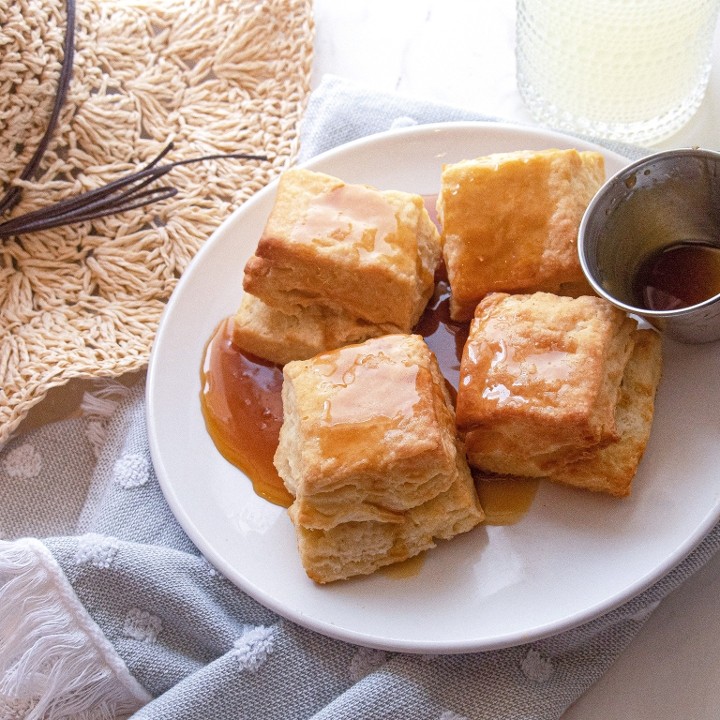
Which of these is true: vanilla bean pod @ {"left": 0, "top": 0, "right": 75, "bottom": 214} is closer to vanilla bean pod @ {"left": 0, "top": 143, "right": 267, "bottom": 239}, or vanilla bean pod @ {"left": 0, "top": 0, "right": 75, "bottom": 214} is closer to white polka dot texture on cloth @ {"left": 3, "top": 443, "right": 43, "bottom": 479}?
vanilla bean pod @ {"left": 0, "top": 143, "right": 267, "bottom": 239}

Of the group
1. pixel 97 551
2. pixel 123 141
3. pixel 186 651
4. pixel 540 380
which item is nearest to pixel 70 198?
pixel 123 141

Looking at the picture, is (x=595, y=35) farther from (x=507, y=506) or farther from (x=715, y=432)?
(x=507, y=506)

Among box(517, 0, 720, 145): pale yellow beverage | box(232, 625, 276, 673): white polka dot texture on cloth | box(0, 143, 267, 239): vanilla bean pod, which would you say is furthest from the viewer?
box(0, 143, 267, 239): vanilla bean pod

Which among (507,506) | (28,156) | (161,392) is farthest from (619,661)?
(28,156)

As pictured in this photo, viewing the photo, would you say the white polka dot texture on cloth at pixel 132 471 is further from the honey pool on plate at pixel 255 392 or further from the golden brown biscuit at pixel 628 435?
the golden brown biscuit at pixel 628 435

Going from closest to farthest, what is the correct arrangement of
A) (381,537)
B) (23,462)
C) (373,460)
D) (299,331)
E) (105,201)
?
1. (373,460)
2. (381,537)
3. (299,331)
4. (23,462)
5. (105,201)

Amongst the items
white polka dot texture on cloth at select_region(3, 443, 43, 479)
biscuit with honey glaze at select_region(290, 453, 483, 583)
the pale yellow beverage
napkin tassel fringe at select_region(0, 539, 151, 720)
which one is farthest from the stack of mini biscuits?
white polka dot texture on cloth at select_region(3, 443, 43, 479)

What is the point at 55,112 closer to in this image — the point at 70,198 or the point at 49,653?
the point at 70,198
